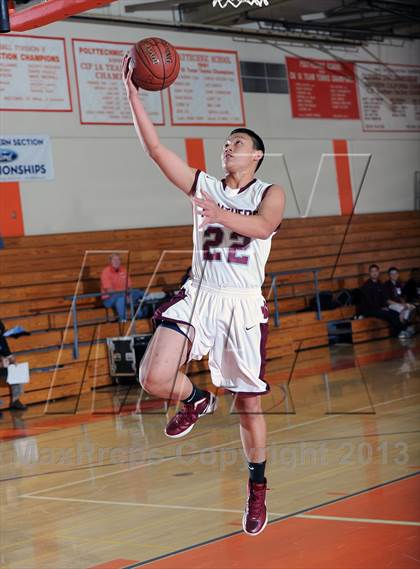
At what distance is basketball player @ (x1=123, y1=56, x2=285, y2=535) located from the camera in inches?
165

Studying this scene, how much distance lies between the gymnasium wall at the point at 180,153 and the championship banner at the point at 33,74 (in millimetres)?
149

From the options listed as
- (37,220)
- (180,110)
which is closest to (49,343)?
(37,220)

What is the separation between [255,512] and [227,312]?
101cm

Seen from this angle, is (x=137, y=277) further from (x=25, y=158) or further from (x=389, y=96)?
(x=389, y=96)

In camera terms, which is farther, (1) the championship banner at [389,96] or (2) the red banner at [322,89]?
(1) the championship banner at [389,96]

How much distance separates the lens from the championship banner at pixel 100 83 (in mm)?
15852

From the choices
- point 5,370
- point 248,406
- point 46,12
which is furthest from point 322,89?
point 248,406

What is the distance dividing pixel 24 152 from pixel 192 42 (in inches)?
170

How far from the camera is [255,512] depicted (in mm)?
4566

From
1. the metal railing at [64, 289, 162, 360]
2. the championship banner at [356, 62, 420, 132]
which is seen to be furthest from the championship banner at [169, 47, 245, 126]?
the metal railing at [64, 289, 162, 360]

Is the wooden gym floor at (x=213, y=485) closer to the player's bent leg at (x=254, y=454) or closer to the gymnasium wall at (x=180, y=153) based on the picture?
the player's bent leg at (x=254, y=454)

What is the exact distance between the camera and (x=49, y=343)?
12.4 metres

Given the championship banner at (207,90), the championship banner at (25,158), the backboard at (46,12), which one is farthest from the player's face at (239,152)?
the championship banner at (207,90)

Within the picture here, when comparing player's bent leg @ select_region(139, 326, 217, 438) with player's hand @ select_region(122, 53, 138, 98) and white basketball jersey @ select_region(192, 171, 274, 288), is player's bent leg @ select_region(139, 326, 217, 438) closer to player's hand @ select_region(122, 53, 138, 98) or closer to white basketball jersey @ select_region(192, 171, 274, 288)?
white basketball jersey @ select_region(192, 171, 274, 288)
